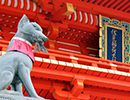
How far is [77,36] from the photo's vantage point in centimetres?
1267

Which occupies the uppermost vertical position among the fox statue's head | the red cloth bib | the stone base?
the fox statue's head

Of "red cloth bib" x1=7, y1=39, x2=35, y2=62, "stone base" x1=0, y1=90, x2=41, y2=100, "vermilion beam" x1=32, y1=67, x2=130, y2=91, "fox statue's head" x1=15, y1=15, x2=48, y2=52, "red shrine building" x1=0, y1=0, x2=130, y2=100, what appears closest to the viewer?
"stone base" x1=0, y1=90, x2=41, y2=100

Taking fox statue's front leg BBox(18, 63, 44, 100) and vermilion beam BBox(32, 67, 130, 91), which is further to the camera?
vermilion beam BBox(32, 67, 130, 91)

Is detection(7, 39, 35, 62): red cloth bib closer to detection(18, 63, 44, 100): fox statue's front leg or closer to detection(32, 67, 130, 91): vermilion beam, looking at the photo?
detection(18, 63, 44, 100): fox statue's front leg

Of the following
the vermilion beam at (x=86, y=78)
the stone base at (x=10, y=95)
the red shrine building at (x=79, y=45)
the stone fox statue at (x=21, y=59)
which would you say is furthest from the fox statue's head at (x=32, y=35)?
the vermilion beam at (x=86, y=78)

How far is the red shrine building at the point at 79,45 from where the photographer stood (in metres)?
9.69

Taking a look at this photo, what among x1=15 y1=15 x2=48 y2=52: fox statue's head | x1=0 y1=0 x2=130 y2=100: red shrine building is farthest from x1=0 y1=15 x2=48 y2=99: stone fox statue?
x1=0 y1=0 x2=130 y2=100: red shrine building

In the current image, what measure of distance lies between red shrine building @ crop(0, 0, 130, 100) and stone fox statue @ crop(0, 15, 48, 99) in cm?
345

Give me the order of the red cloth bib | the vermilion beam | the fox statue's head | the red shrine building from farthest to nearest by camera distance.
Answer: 1. the red shrine building
2. the vermilion beam
3. the fox statue's head
4. the red cloth bib

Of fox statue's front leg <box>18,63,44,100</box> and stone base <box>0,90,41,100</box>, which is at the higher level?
fox statue's front leg <box>18,63,44,100</box>

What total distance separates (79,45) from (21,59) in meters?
7.42

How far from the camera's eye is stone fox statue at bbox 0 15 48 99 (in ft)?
17.2

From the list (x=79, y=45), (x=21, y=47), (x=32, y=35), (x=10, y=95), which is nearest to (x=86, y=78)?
(x=79, y=45)

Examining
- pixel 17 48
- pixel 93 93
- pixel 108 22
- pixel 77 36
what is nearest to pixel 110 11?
pixel 108 22
